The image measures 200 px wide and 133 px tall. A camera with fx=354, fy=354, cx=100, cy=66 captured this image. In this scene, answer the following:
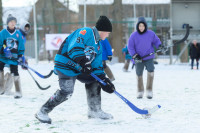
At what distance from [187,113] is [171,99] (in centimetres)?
142

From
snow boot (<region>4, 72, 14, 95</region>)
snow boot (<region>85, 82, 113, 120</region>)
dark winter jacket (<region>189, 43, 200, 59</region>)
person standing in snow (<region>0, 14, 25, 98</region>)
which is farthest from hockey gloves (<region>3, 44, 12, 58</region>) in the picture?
dark winter jacket (<region>189, 43, 200, 59</region>)

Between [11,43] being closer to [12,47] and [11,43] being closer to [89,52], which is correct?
[12,47]

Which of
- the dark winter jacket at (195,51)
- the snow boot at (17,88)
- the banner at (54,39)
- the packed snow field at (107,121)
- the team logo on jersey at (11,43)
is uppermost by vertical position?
the banner at (54,39)

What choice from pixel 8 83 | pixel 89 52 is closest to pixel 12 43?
pixel 8 83

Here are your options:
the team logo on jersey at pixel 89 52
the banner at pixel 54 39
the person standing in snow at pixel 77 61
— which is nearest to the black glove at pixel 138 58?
the person standing in snow at pixel 77 61

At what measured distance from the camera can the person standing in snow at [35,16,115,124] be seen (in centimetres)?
388

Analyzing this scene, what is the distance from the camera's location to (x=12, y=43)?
248 inches

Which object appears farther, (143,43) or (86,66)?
(143,43)

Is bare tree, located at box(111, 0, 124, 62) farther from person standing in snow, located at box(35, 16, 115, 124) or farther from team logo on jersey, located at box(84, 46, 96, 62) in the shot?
team logo on jersey, located at box(84, 46, 96, 62)

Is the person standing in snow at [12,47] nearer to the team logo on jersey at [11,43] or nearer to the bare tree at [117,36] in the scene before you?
the team logo on jersey at [11,43]

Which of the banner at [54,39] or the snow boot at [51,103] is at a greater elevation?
the banner at [54,39]

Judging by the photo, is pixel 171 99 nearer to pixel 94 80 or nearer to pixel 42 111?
pixel 94 80

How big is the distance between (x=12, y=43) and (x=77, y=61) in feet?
9.17

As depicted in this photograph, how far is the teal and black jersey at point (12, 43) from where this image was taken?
625 centimetres
